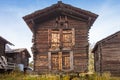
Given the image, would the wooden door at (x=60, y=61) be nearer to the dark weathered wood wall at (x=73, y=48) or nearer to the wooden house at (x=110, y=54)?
the dark weathered wood wall at (x=73, y=48)

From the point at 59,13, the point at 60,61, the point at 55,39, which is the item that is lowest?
the point at 60,61

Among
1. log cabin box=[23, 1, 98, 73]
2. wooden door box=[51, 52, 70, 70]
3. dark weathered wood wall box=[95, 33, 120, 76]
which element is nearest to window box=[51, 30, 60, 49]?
log cabin box=[23, 1, 98, 73]

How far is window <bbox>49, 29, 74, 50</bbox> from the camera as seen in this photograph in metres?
26.7

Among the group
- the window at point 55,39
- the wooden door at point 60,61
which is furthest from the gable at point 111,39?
the window at point 55,39

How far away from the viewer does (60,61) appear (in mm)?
26453

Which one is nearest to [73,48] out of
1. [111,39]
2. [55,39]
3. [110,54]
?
[55,39]

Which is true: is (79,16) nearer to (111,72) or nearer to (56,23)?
(56,23)

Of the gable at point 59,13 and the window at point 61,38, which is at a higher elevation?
the gable at point 59,13

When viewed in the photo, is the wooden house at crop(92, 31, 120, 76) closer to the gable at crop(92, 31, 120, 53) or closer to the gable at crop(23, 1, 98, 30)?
the gable at crop(92, 31, 120, 53)

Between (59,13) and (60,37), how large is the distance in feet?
8.61

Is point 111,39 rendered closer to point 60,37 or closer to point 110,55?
point 110,55

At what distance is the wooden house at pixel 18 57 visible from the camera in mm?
45659

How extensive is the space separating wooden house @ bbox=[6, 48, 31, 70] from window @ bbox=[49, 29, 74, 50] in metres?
18.3

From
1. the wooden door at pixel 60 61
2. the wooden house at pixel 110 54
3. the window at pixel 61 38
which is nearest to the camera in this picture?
the wooden door at pixel 60 61
